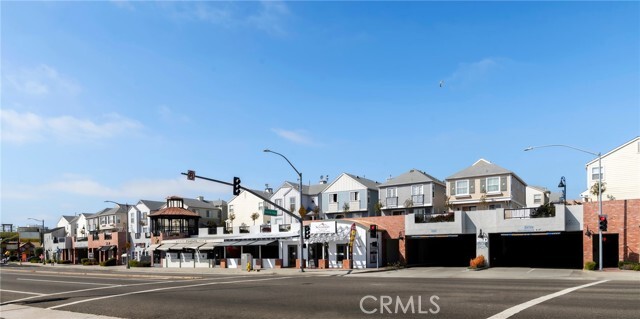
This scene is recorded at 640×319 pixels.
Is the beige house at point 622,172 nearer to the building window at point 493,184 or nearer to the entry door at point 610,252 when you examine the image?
the building window at point 493,184

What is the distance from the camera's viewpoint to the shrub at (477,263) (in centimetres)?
3815

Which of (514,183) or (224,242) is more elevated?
(514,183)

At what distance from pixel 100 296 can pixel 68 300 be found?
1423mm

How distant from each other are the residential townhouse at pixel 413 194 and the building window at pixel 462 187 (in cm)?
285

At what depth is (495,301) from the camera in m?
16.5

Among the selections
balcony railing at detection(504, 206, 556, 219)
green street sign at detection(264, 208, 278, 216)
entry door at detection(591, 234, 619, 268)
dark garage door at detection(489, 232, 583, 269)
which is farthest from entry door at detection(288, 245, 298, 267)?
entry door at detection(591, 234, 619, 268)

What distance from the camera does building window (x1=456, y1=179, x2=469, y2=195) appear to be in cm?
5772

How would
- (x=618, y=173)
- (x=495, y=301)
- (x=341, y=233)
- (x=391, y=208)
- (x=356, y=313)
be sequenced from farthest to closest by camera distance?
(x=391, y=208) < (x=618, y=173) < (x=341, y=233) < (x=495, y=301) < (x=356, y=313)

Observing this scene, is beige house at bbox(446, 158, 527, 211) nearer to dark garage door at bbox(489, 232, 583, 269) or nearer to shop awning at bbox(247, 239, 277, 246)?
dark garage door at bbox(489, 232, 583, 269)

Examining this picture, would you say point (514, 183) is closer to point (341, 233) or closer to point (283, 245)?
point (341, 233)

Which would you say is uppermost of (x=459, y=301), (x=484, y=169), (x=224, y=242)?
(x=484, y=169)

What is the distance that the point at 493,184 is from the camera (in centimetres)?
5606

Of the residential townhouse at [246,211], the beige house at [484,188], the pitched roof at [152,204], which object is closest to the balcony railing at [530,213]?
the beige house at [484,188]

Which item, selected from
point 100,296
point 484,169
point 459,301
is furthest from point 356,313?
point 484,169
